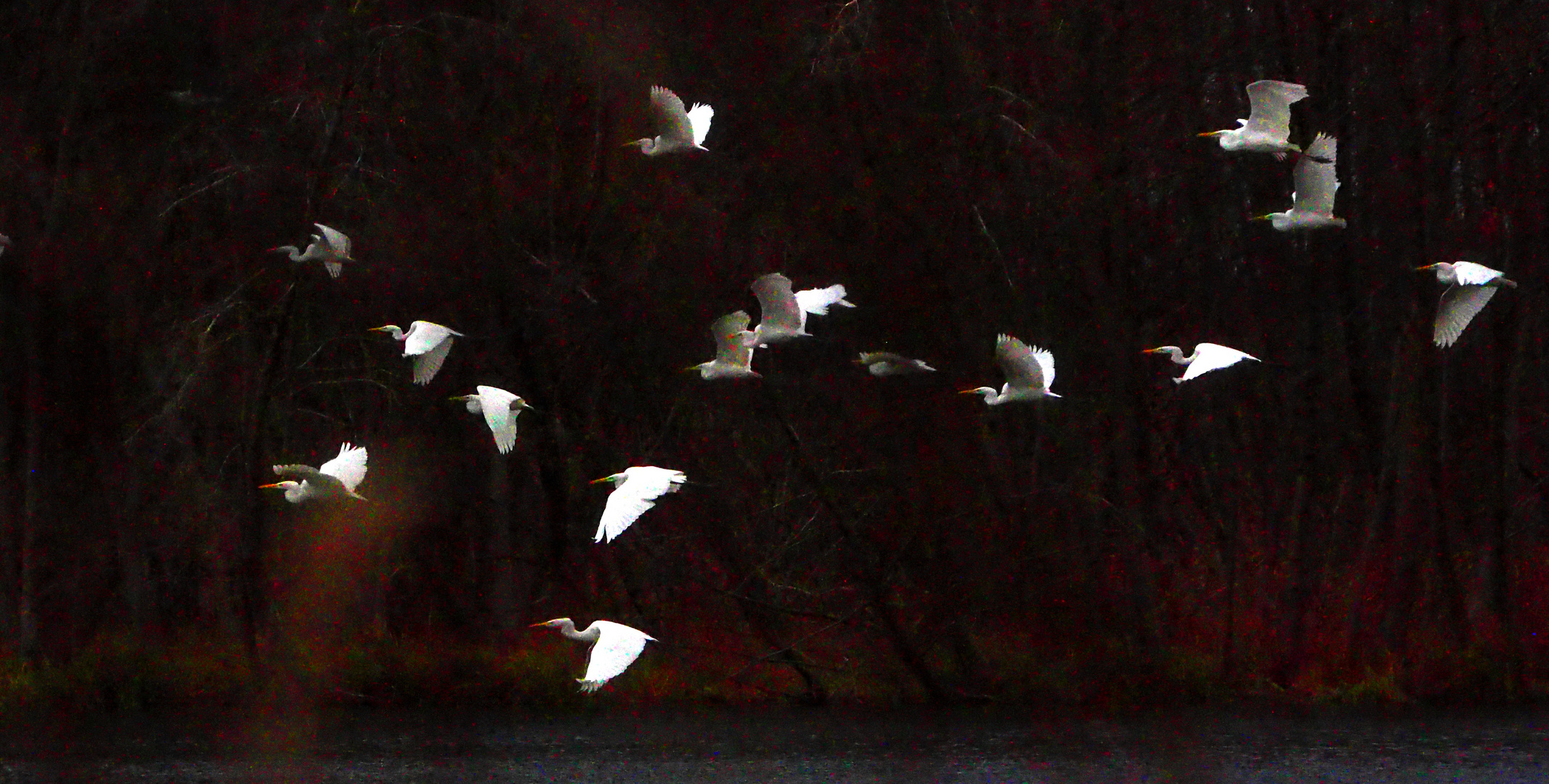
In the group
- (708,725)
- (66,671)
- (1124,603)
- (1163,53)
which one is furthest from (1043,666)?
(66,671)

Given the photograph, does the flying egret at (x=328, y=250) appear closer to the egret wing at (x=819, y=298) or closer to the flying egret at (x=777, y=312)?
the flying egret at (x=777, y=312)

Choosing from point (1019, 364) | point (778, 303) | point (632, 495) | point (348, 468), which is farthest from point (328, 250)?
point (1019, 364)

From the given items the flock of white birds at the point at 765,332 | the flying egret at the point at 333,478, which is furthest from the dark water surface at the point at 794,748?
the flying egret at the point at 333,478

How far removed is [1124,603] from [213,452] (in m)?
8.46

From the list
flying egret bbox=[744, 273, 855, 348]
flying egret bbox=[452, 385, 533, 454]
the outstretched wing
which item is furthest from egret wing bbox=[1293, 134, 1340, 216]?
flying egret bbox=[452, 385, 533, 454]

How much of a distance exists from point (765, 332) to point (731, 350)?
76 centimetres

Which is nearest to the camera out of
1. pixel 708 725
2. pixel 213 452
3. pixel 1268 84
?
pixel 1268 84

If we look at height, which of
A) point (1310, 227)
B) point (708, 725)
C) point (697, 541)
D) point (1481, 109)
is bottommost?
point (708, 725)

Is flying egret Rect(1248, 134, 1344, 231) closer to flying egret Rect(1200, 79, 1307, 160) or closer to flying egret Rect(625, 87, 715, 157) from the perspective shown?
flying egret Rect(1200, 79, 1307, 160)

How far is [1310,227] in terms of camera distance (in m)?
17.4

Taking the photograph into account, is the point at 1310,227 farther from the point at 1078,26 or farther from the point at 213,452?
the point at 213,452

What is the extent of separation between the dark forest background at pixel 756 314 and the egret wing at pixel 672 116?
3137 millimetres

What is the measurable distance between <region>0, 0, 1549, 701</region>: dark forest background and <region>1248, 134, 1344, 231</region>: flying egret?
3.69m

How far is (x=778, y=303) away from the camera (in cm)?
1744
